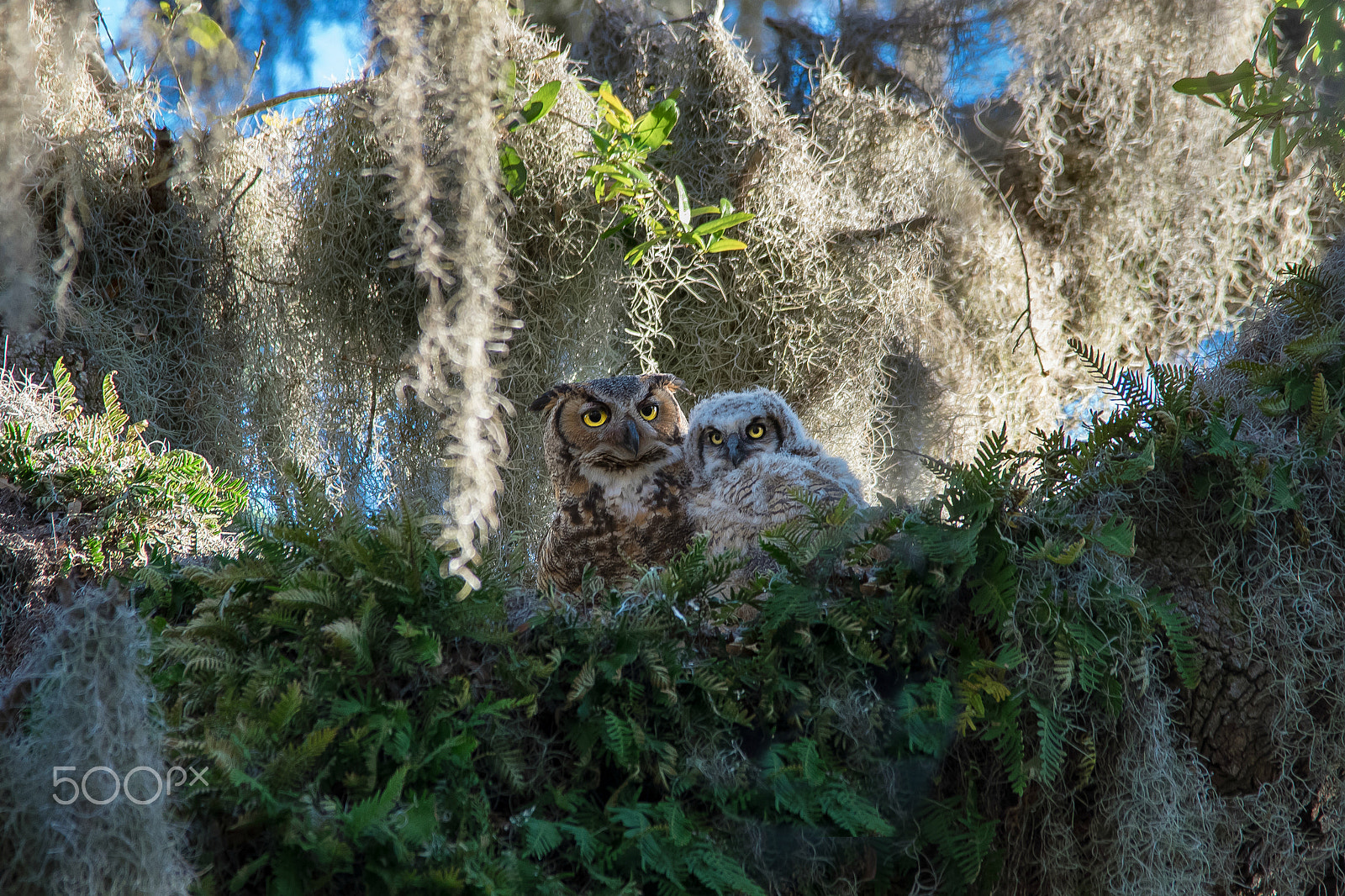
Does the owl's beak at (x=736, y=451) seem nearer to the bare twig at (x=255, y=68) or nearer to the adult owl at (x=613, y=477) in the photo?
Result: the adult owl at (x=613, y=477)

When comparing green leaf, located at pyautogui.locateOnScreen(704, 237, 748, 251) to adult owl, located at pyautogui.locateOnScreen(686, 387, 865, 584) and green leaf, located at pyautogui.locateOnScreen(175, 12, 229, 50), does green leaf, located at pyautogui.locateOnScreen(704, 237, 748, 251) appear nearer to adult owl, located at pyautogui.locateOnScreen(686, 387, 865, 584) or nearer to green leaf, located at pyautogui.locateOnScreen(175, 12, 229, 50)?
adult owl, located at pyautogui.locateOnScreen(686, 387, 865, 584)

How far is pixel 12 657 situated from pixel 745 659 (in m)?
1.52

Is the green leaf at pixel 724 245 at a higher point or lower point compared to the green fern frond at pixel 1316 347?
higher

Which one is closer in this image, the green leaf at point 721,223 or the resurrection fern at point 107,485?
the resurrection fern at point 107,485

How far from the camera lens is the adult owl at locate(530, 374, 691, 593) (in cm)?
259

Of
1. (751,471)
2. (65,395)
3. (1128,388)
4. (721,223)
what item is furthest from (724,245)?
(65,395)

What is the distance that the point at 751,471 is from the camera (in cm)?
240

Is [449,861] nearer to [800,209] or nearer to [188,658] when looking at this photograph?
[188,658]

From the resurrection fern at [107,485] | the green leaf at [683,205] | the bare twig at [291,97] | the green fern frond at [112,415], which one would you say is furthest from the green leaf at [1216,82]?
the green fern frond at [112,415]

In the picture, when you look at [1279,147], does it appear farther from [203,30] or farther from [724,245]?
[203,30]

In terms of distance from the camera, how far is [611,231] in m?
2.61

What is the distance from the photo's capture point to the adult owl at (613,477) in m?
2.59

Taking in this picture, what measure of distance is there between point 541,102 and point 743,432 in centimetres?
98

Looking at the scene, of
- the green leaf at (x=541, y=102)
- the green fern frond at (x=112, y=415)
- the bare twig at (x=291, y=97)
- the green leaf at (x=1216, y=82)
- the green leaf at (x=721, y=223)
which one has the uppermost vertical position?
the bare twig at (x=291, y=97)
